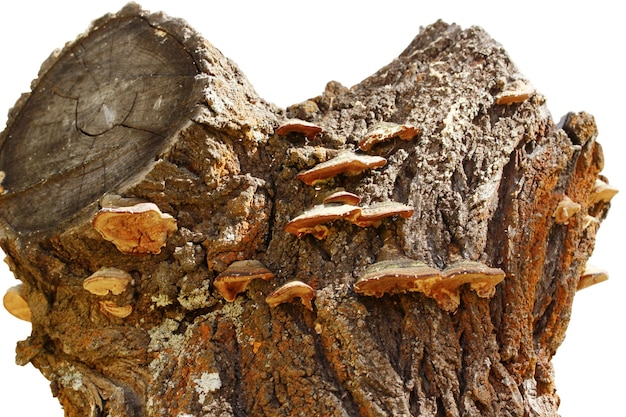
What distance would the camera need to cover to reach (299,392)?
3.24 m

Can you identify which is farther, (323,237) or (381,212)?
(323,237)

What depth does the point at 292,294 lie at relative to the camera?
10.9ft

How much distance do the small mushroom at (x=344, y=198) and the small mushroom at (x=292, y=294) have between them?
0.48 metres

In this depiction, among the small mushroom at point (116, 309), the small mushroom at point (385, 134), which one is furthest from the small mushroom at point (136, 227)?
the small mushroom at point (385, 134)

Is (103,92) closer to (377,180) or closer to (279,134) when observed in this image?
(279,134)

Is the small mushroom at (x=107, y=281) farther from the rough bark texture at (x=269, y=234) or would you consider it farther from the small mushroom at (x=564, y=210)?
the small mushroom at (x=564, y=210)

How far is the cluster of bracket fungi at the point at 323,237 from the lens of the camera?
3244 mm

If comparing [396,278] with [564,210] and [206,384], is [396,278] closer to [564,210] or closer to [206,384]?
[206,384]

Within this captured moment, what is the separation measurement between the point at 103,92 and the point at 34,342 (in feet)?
5.14

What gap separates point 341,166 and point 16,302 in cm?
218

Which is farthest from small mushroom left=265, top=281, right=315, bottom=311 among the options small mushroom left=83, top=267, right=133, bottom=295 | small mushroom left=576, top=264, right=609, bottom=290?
small mushroom left=576, top=264, right=609, bottom=290

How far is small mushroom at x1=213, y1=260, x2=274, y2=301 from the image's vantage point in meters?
3.44

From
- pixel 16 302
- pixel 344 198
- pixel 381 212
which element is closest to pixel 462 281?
pixel 381 212

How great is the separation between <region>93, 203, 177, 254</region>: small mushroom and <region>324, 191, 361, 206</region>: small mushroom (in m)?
0.86
